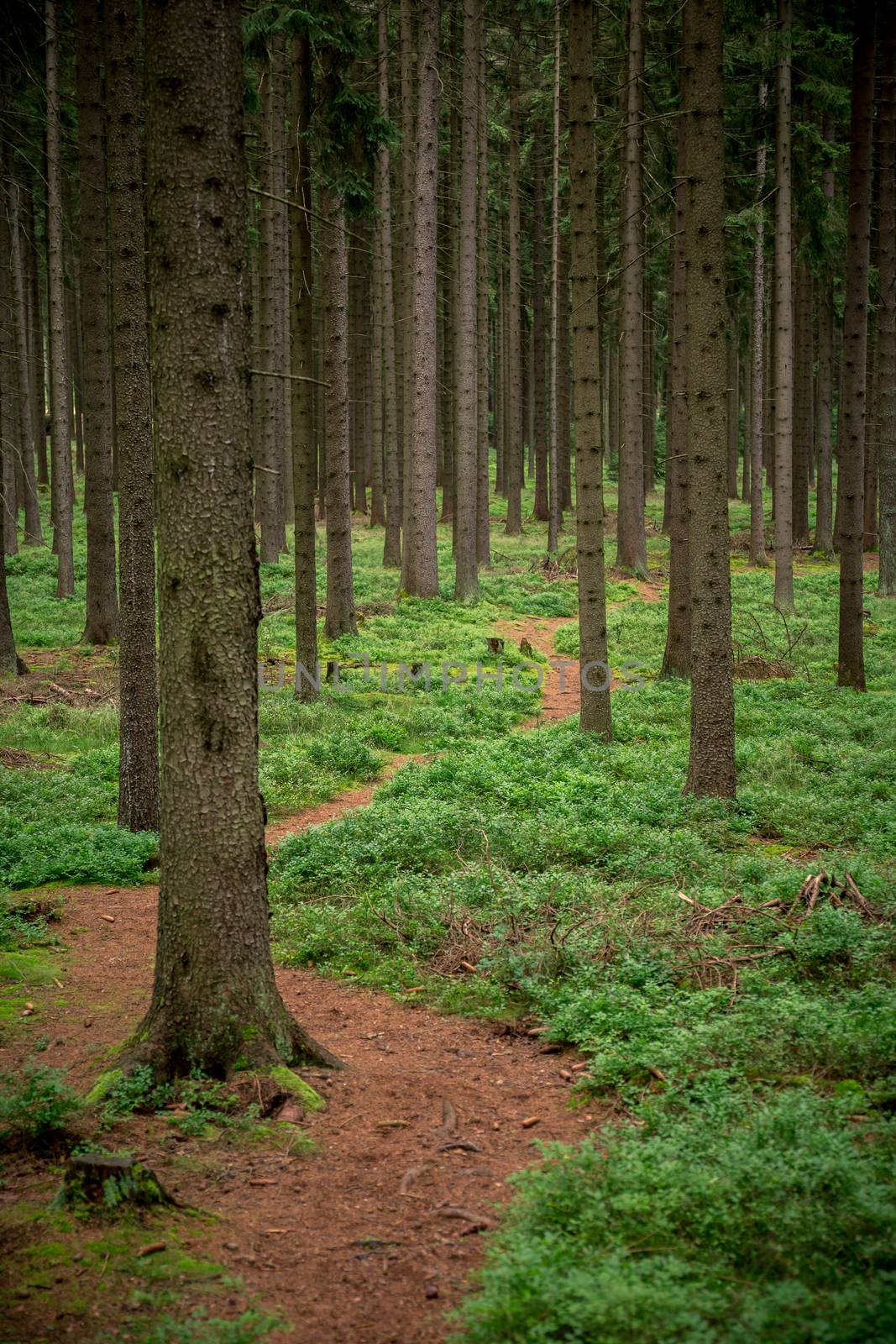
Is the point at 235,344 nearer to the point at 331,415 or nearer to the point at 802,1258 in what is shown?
the point at 802,1258

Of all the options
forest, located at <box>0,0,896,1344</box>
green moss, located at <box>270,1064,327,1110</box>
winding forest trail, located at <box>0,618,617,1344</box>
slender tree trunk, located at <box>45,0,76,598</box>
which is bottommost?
winding forest trail, located at <box>0,618,617,1344</box>

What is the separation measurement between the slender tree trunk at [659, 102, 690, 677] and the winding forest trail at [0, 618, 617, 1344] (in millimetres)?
9933

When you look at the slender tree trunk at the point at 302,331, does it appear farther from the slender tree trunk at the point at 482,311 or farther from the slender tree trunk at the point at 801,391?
the slender tree trunk at the point at 801,391

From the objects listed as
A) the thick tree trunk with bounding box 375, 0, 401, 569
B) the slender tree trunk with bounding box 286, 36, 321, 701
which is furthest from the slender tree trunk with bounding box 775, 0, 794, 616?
the slender tree trunk with bounding box 286, 36, 321, 701

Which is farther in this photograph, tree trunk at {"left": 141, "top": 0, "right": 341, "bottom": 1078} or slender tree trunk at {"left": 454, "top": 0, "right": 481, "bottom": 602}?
slender tree trunk at {"left": 454, "top": 0, "right": 481, "bottom": 602}

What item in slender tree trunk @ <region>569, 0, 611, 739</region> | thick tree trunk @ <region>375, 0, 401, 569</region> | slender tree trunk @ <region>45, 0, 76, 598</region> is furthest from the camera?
thick tree trunk @ <region>375, 0, 401, 569</region>

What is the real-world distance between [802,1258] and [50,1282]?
2.72 metres

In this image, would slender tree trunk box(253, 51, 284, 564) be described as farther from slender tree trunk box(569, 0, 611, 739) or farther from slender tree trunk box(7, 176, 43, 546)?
slender tree trunk box(569, 0, 611, 739)

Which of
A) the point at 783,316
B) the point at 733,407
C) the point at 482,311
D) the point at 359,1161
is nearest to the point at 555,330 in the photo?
the point at 482,311

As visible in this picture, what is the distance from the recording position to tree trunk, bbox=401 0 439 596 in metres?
21.6

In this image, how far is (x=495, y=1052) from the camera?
20.0 ft

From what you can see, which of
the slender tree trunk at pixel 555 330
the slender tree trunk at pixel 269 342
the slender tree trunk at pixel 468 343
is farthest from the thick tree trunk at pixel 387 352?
the slender tree trunk at pixel 555 330

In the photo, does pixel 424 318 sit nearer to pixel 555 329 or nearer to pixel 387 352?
pixel 387 352

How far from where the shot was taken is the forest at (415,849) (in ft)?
12.9
